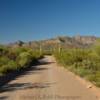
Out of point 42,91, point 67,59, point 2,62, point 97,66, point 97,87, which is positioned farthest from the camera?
point 67,59

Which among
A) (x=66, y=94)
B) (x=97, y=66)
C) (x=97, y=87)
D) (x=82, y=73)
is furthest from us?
(x=97, y=66)

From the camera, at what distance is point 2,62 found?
3666cm

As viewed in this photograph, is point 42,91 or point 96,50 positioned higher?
point 96,50

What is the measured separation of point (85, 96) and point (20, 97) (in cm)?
315

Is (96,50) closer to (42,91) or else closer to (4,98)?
(42,91)

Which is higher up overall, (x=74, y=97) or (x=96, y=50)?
(x=96, y=50)

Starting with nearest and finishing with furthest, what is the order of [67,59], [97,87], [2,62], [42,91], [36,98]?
[36,98]
[42,91]
[97,87]
[2,62]
[67,59]

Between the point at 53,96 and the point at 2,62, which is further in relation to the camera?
the point at 2,62

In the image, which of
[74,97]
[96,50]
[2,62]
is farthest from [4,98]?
[2,62]

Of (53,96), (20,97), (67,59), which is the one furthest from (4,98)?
(67,59)

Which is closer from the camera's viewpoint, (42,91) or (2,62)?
(42,91)

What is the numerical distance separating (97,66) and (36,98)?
51.7 ft

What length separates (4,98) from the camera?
15.4m

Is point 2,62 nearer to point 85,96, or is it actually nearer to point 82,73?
point 82,73
